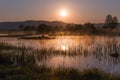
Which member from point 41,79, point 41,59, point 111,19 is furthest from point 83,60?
point 111,19

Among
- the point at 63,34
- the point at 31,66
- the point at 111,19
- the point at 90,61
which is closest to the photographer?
the point at 31,66

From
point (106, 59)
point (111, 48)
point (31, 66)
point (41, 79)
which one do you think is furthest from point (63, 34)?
point (41, 79)

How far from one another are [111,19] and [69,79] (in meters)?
65.4

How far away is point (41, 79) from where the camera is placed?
1074cm

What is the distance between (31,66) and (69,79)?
10.2 feet

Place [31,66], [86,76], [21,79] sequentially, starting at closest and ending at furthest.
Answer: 1. [21,79]
2. [86,76]
3. [31,66]

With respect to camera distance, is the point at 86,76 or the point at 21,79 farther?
the point at 86,76

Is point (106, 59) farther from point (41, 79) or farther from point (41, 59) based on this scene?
point (41, 79)

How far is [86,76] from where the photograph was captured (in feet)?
37.8

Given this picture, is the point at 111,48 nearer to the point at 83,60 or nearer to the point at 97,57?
the point at 97,57

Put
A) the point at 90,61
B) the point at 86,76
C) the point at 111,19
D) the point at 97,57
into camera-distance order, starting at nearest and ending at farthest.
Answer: the point at 86,76, the point at 90,61, the point at 97,57, the point at 111,19

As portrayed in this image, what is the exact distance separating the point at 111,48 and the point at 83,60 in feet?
13.9

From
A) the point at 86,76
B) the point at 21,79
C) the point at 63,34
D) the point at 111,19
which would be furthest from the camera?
the point at 111,19

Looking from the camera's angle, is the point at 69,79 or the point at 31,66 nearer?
the point at 69,79
